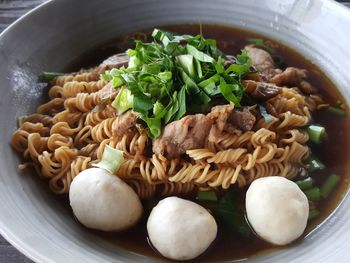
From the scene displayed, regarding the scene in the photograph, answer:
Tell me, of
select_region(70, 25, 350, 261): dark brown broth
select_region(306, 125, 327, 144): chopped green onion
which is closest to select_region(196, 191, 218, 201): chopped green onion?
select_region(70, 25, 350, 261): dark brown broth

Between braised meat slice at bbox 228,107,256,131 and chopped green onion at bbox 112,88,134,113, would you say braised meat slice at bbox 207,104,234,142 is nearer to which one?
braised meat slice at bbox 228,107,256,131

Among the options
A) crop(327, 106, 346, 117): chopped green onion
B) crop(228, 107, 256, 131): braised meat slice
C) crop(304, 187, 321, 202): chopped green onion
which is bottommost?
crop(304, 187, 321, 202): chopped green onion

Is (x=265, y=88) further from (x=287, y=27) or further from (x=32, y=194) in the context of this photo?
(x=32, y=194)

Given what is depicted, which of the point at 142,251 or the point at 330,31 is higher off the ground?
the point at 330,31

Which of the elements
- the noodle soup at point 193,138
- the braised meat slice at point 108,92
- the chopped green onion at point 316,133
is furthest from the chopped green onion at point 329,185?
the braised meat slice at point 108,92

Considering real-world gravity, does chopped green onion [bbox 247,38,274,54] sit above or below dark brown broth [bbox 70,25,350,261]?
above

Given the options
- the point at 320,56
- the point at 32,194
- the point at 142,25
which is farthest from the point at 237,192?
the point at 142,25

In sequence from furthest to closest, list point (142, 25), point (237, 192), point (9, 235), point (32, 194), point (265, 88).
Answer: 1. point (142, 25)
2. point (265, 88)
3. point (237, 192)
4. point (32, 194)
5. point (9, 235)
